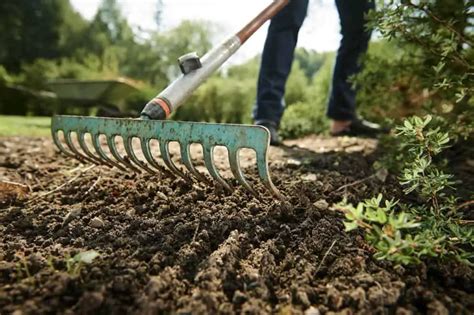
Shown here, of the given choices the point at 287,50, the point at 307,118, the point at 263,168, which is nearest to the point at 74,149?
the point at 263,168

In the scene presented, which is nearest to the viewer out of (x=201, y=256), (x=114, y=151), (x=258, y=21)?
(x=201, y=256)

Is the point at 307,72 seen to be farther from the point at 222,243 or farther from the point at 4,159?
the point at 222,243

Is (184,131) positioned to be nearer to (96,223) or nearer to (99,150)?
(96,223)

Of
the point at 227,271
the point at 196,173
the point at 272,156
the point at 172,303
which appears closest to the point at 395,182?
the point at 272,156

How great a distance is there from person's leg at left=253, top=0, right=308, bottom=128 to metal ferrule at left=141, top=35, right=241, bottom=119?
0.81 metres

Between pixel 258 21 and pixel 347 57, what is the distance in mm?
1387

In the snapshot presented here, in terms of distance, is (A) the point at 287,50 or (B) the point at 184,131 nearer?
(B) the point at 184,131

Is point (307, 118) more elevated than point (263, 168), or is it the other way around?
point (307, 118)

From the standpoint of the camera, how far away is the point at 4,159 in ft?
8.71

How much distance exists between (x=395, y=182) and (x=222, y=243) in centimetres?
118

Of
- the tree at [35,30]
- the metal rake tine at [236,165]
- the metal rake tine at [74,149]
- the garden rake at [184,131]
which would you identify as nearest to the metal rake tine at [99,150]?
the garden rake at [184,131]

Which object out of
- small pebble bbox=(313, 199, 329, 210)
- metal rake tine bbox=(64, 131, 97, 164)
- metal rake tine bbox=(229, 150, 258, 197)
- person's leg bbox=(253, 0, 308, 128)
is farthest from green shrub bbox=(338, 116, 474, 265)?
person's leg bbox=(253, 0, 308, 128)

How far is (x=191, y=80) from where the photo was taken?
209cm

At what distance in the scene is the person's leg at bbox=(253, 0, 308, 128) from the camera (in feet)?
9.98
